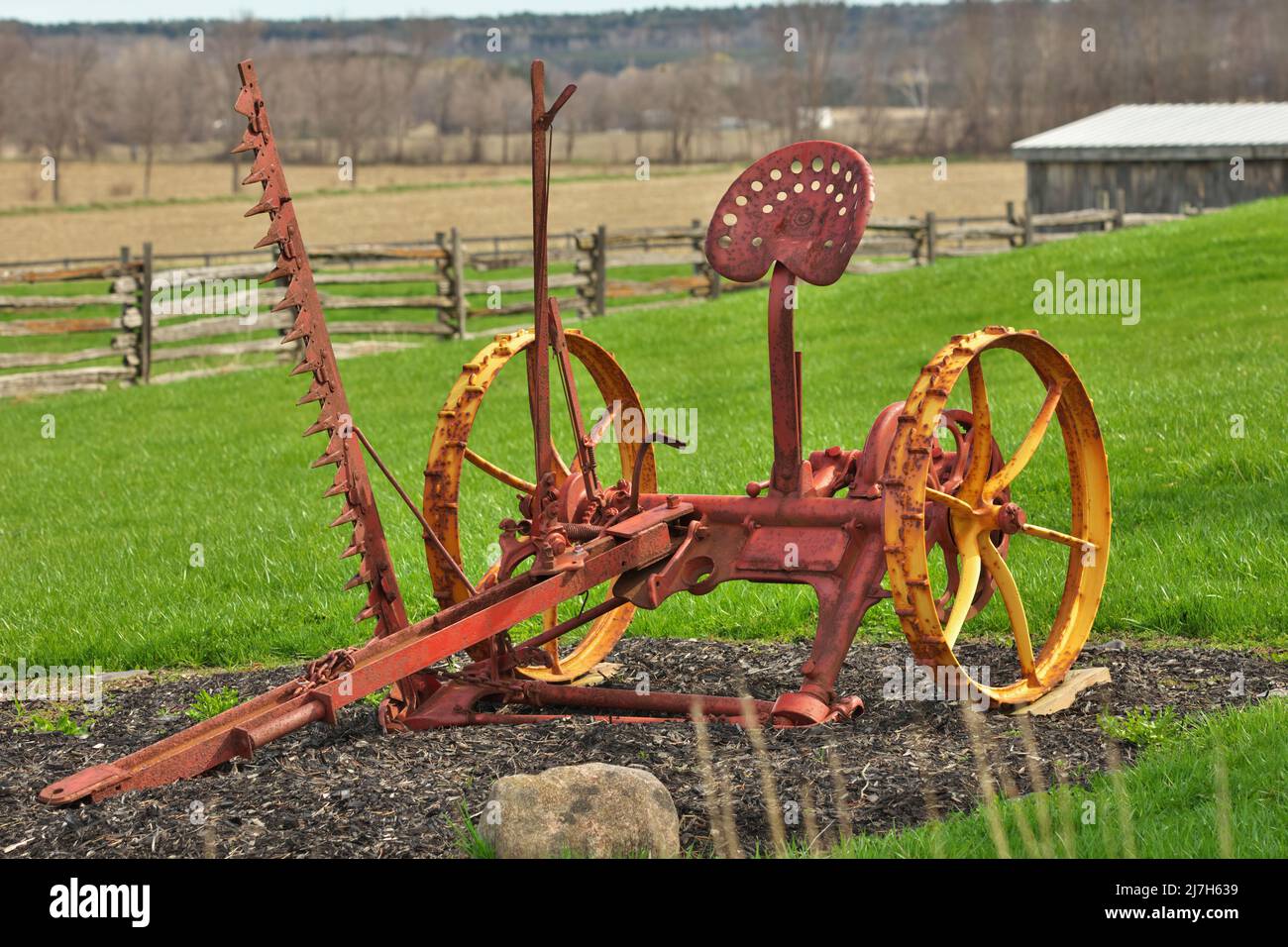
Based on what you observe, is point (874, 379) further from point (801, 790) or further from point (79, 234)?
point (79, 234)

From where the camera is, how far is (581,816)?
4086 millimetres

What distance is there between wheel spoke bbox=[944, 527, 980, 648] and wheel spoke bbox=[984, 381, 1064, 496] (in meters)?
0.19

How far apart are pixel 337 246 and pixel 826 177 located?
59.9 ft

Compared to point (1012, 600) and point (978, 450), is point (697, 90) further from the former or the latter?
point (1012, 600)

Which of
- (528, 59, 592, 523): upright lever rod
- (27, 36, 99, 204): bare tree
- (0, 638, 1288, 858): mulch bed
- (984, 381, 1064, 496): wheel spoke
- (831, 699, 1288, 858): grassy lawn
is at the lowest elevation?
(0, 638, 1288, 858): mulch bed

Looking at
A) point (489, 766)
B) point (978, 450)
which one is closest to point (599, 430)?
point (978, 450)

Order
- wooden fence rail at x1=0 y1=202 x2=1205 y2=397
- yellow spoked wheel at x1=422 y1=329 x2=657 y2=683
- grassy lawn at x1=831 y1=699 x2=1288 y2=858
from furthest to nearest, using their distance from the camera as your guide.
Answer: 1. wooden fence rail at x1=0 y1=202 x2=1205 y2=397
2. yellow spoked wheel at x1=422 y1=329 x2=657 y2=683
3. grassy lawn at x1=831 y1=699 x2=1288 y2=858

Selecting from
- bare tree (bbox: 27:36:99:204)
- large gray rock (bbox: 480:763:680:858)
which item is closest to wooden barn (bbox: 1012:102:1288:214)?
large gray rock (bbox: 480:763:680:858)

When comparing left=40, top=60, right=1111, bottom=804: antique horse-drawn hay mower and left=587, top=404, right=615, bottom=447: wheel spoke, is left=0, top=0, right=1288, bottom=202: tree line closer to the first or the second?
left=587, top=404, right=615, bottom=447: wheel spoke

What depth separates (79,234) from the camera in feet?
184

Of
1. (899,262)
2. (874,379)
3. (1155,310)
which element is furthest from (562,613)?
(899,262)

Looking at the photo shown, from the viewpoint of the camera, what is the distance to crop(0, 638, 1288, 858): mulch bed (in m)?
4.40

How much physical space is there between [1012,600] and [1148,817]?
1.56 m

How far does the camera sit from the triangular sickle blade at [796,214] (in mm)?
5441
